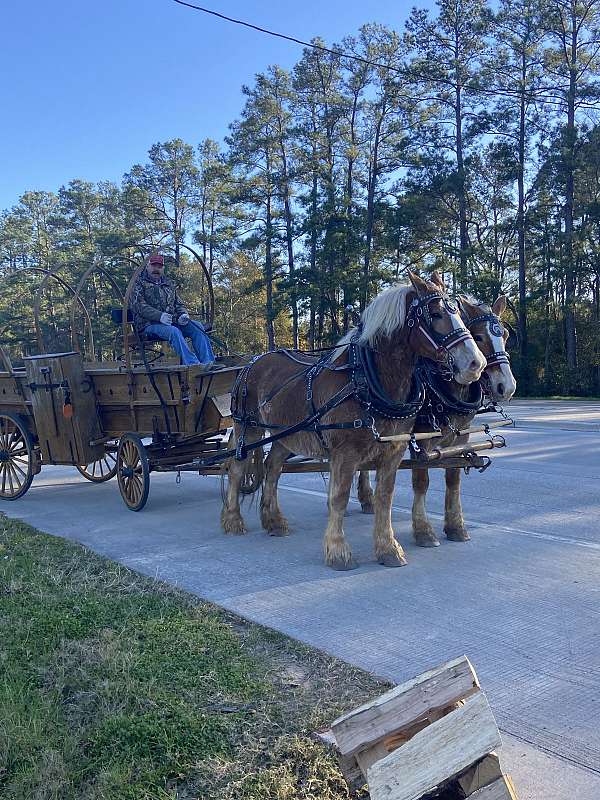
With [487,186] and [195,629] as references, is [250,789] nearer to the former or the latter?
[195,629]

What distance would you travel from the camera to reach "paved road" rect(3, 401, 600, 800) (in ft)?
11.5

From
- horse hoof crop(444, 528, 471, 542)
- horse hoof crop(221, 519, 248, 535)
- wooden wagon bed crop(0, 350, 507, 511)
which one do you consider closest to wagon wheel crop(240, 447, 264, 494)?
wooden wagon bed crop(0, 350, 507, 511)

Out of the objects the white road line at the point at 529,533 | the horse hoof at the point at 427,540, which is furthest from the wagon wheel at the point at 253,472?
the horse hoof at the point at 427,540

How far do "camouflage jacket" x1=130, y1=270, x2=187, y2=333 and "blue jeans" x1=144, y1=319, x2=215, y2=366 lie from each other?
0.12m

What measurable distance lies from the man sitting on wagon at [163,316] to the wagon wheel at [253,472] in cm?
159

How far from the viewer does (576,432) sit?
48.5ft

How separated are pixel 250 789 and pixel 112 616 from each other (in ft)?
7.04

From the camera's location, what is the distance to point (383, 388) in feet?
19.2

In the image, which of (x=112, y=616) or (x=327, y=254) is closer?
(x=112, y=616)

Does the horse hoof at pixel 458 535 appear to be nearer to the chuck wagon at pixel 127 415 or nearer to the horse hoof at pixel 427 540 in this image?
the horse hoof at pixel 427 540

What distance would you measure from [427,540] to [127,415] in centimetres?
432

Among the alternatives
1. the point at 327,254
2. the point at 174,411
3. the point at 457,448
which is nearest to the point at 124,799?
the point at 457,448

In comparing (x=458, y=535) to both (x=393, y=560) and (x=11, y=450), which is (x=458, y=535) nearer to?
(x=393, y=560)

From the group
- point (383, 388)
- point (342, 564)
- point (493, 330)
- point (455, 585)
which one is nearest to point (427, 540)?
point (342, 564)
